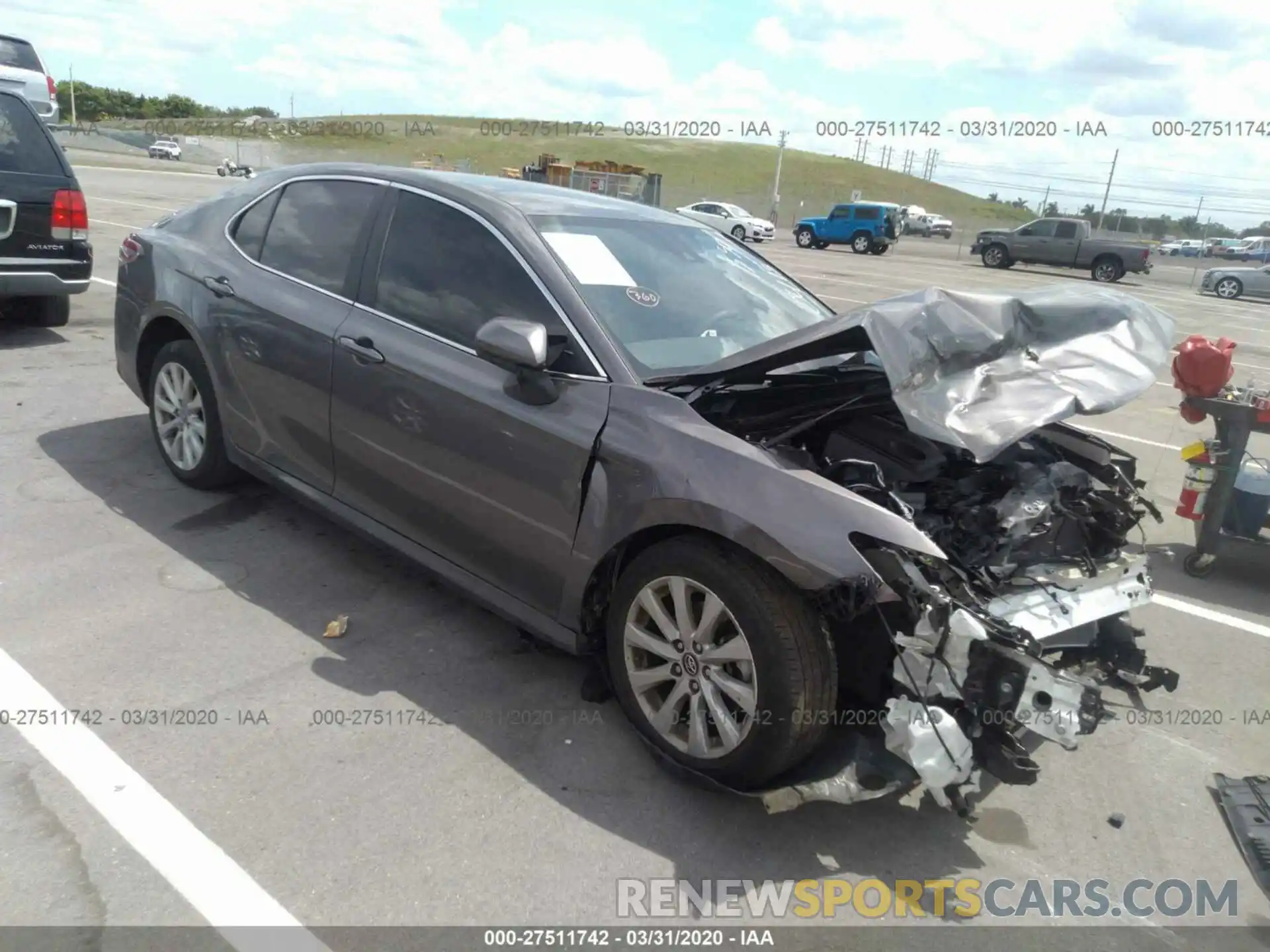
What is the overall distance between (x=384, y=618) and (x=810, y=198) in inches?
3122

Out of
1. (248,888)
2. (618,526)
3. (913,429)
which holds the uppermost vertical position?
(913,429)

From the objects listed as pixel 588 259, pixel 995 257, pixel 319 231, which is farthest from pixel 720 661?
pixel 995 257

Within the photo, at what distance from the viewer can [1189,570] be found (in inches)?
209

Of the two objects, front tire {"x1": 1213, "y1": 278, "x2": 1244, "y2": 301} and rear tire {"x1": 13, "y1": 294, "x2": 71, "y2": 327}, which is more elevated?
front tire {"x1": 1213, "y1": 278, "x2": 1244, "y2": 301}

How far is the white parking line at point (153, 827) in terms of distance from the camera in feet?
8.08

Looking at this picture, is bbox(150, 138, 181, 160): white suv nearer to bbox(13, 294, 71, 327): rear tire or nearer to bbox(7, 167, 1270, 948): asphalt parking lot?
bbox(13, 294, 71, 327): rear tire

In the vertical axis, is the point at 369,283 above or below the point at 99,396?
above

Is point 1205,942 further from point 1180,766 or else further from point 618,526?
point 618,526

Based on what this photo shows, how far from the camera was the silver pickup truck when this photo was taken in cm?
3006

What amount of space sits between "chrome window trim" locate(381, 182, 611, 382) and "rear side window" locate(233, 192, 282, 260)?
88cm

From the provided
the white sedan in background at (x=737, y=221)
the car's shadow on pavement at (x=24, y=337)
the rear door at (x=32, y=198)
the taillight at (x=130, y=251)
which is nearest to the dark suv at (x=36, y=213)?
the rear door at (x=32, y=198)

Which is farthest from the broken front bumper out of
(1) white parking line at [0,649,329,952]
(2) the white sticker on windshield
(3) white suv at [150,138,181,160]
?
(3) white suv at [150,138,181,160]

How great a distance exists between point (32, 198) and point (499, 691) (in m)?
6.09

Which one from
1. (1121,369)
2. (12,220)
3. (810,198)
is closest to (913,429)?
(1121,369)
